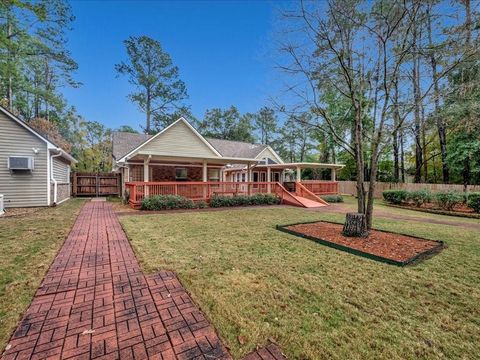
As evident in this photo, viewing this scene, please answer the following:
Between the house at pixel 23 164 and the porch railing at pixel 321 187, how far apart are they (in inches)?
613

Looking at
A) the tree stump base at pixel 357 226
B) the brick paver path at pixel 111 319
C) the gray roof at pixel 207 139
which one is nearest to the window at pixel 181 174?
the gray roof at pixel 207 139

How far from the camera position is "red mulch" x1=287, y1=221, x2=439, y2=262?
4.59 metres

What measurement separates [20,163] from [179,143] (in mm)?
7752

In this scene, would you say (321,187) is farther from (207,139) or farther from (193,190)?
(207,139)

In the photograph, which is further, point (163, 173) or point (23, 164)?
point (163, 173)

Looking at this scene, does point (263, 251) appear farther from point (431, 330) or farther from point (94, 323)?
point (94, 323)

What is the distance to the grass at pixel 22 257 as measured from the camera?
255cm

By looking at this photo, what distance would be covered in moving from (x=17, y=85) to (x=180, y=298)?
26152 millimetres

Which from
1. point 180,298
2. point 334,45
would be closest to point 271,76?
point 334,45

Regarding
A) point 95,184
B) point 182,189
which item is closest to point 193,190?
point 182,189

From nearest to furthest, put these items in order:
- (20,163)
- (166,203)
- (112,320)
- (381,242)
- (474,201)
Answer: (112,320), (381,242), (20,163), (166,203), (474,201)

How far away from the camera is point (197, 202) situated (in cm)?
1195

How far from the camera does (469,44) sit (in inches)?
→ 198

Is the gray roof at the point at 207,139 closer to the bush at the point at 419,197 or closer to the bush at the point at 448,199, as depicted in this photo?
the bush at the point at 419,197
